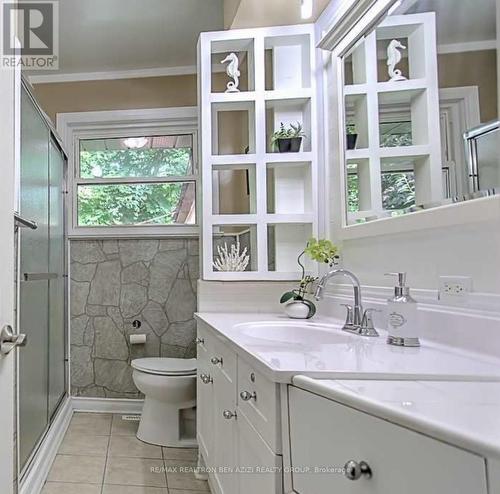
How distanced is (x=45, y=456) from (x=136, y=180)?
6.58 ft

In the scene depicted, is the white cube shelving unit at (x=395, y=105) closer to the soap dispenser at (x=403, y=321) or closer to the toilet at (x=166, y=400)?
the soap dispenser at (x=403, y=321)

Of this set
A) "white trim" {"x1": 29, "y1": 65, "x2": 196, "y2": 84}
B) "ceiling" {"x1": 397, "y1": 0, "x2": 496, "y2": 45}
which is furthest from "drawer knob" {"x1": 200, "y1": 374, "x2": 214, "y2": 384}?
"white trim" {"x1": 29, "y1": 65, "x2": 196, "y2": 84}

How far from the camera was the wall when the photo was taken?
1.02m

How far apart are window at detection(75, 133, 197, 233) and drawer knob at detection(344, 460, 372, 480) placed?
8.68 feet

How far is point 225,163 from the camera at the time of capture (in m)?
2.15

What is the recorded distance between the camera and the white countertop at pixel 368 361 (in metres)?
0.81

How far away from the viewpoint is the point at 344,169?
1.85 metres

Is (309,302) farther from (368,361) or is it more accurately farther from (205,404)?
(368,361)

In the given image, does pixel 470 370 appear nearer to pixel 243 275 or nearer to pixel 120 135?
pixel 243 275

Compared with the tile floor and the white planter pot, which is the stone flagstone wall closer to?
the tile floor

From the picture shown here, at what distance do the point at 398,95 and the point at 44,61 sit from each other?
295 cm

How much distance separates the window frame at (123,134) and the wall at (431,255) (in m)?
1.64

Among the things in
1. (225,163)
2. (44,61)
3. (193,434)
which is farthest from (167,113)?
(193,434)

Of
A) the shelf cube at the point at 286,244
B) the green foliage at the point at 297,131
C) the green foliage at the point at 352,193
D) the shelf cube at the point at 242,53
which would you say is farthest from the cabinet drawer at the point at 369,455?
the shelf cube at the point at 242,53
